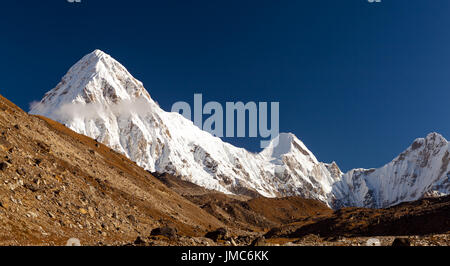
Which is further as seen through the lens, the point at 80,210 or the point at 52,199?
the point at 80,210

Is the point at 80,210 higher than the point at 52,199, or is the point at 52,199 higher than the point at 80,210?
the point at 52,199

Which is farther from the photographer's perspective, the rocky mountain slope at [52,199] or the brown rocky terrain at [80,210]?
the brown rocky terrain at [80,210]

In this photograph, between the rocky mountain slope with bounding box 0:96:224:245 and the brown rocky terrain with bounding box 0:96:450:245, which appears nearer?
the rocky mountain slope with bounding box 0:96:224:245

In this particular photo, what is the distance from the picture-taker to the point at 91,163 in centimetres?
7469

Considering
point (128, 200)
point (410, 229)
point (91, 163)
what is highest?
point (91, 163)
